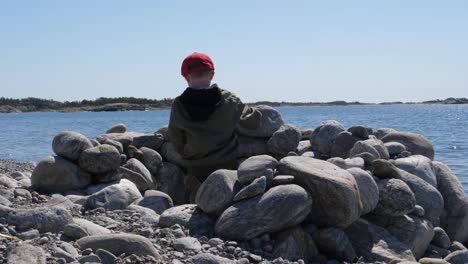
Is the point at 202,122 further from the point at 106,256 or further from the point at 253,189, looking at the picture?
the point at 106,256

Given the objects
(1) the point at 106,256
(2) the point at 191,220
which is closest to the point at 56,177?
(2) the point at 191,220

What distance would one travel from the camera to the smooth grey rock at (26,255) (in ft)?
15.5

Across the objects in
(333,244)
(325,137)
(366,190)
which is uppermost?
(325,137)

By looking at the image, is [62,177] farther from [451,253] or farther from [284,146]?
[451,253]

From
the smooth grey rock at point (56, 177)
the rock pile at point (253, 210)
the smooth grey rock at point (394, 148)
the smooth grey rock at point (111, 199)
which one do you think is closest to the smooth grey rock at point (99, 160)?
the rock pile at point (253, 210)

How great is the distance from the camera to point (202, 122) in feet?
26.8

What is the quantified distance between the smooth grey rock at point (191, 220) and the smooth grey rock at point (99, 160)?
2.27m

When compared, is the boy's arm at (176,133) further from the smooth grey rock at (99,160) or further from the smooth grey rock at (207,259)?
the smooth grey rock at (207,259)

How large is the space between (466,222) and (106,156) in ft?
16.6

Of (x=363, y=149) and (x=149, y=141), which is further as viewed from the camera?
(x=149, y=141)

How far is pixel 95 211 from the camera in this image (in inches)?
282

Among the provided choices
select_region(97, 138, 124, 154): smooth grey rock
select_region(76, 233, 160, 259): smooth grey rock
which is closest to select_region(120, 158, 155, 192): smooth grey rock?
select_region(97, 138, 124, 154): smooth grey rock

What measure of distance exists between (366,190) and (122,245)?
305cm

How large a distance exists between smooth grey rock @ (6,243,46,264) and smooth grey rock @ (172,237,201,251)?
4.34ft
